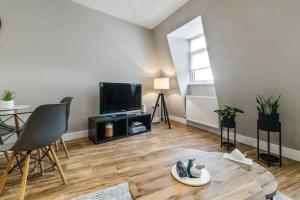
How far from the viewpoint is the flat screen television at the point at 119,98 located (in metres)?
3.23

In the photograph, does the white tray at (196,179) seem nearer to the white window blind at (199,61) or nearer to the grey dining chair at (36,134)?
the grey dining chair at (36,134)

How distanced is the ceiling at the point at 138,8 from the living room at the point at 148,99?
2cm

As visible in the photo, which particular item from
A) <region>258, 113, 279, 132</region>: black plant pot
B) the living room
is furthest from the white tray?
<region>258, 113, 279, 132</region>: black plant pot

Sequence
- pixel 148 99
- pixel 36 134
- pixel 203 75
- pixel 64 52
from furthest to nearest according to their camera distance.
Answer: pixel 148 99 → pixel 203 75 → pixel 64 52 → pixel 36 134

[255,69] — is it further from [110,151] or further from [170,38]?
[110,151]

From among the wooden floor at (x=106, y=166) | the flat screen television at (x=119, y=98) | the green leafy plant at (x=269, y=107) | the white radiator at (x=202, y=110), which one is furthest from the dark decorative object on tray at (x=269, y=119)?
the flat screen television at (x=119, y=98)

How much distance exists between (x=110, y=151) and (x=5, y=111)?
1483 millimetres

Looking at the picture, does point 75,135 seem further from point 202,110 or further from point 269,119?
point 269,119

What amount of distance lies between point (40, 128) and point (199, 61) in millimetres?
3475

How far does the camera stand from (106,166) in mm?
2223

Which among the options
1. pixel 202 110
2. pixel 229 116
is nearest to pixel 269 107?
pixel 229 116

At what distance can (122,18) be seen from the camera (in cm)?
375

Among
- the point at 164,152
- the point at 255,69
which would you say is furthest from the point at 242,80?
the point at 164,152

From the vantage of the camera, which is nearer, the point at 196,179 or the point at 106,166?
the point at 196,179
